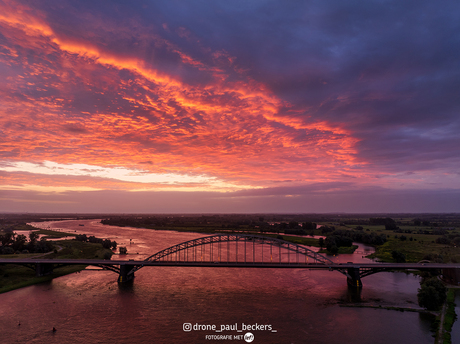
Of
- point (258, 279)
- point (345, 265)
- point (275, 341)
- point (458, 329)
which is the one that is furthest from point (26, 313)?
point (458, 329)

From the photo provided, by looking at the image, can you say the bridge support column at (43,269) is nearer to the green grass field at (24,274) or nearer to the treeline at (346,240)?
the green grass field at (24,274)

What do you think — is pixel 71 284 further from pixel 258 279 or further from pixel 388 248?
pixel 388 248

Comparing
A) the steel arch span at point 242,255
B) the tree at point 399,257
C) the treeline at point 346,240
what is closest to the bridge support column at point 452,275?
the tree at point 399,257

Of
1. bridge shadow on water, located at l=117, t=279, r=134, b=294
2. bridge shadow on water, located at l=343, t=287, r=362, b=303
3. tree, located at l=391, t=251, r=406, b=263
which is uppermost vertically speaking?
tree, located at l=391, t=251, r=406, b=263

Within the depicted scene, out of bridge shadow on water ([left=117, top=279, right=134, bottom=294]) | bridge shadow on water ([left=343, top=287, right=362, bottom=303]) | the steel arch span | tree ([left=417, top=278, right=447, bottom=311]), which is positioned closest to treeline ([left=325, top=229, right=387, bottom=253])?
the steel arch span

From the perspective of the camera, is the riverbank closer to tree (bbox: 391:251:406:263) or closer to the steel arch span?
the steel arch span

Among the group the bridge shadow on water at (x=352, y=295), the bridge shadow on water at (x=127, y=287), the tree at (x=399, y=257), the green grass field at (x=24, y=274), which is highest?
the tree at (x=399, y=257)
